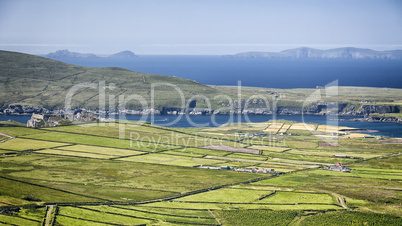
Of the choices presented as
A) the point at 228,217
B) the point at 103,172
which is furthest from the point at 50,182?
the point at 228,217

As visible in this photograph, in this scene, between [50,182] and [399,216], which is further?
[50,182]

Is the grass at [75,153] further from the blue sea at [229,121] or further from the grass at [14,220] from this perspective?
the blue sea at [229,121]

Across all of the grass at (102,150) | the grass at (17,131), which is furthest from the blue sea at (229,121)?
the grass at (102,150)

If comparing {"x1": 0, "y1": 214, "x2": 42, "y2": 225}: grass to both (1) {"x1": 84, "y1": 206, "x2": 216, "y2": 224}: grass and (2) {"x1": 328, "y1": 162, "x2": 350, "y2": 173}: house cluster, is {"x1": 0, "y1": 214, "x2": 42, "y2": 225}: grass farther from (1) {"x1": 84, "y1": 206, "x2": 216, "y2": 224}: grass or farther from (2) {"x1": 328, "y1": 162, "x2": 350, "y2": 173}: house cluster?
(2) {"x1": 328, "y1": 162, "x2": 350, "y2": 173}: house cluster

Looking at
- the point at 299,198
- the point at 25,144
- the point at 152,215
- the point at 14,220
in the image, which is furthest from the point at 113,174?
the point at 299,198

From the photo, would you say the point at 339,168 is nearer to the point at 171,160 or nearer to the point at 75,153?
the point at 171,160

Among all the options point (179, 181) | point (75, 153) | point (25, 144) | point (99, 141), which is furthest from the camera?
point (99, 141)

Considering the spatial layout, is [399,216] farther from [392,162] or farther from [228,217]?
[392,162]

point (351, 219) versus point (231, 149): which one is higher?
point (231, 149)

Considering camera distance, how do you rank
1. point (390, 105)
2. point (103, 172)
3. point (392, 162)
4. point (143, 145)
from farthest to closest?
point (390, 105), point (143, 145), point (392, 162), point (103, 172)

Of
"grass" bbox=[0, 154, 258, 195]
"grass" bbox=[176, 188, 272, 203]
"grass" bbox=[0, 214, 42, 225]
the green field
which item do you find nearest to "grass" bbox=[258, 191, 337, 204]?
the green field

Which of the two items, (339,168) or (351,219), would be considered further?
(339,168)
